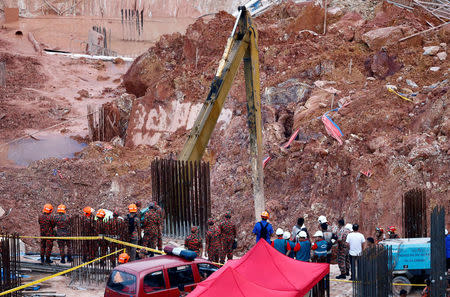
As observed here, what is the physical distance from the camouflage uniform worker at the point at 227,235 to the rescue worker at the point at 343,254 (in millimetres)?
2389

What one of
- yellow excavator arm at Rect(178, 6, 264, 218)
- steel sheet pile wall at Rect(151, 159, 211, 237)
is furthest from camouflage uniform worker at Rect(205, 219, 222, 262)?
yellow excavator arm at Rect(178, 6, 264, 218)

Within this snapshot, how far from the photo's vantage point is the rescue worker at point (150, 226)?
15.6 metres

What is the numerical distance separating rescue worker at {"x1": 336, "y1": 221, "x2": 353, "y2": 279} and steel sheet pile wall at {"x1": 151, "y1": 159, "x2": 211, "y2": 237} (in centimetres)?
527

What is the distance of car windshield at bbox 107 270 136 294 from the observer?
11031mm

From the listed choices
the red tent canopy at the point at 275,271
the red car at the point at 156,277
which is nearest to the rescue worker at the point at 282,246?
the red tent canopy at the point at 275,271

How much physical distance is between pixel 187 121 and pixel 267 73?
168 inches

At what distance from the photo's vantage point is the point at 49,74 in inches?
1834

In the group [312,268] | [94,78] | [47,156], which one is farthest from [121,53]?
[312,268]

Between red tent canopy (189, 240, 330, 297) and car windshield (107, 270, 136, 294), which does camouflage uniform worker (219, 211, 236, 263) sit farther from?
car windshield (107, 270, 136, 294)

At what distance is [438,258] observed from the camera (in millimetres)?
10695

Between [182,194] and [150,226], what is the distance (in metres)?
3.45

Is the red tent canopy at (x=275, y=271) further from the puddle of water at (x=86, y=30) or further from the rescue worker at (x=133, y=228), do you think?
the puddle of water at (x=86, y=30)

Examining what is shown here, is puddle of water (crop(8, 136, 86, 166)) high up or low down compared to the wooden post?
down

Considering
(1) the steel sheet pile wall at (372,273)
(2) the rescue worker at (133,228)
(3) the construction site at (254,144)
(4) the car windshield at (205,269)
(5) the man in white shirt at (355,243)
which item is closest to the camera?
(1) the steel sheet pile wall at (372,273)
